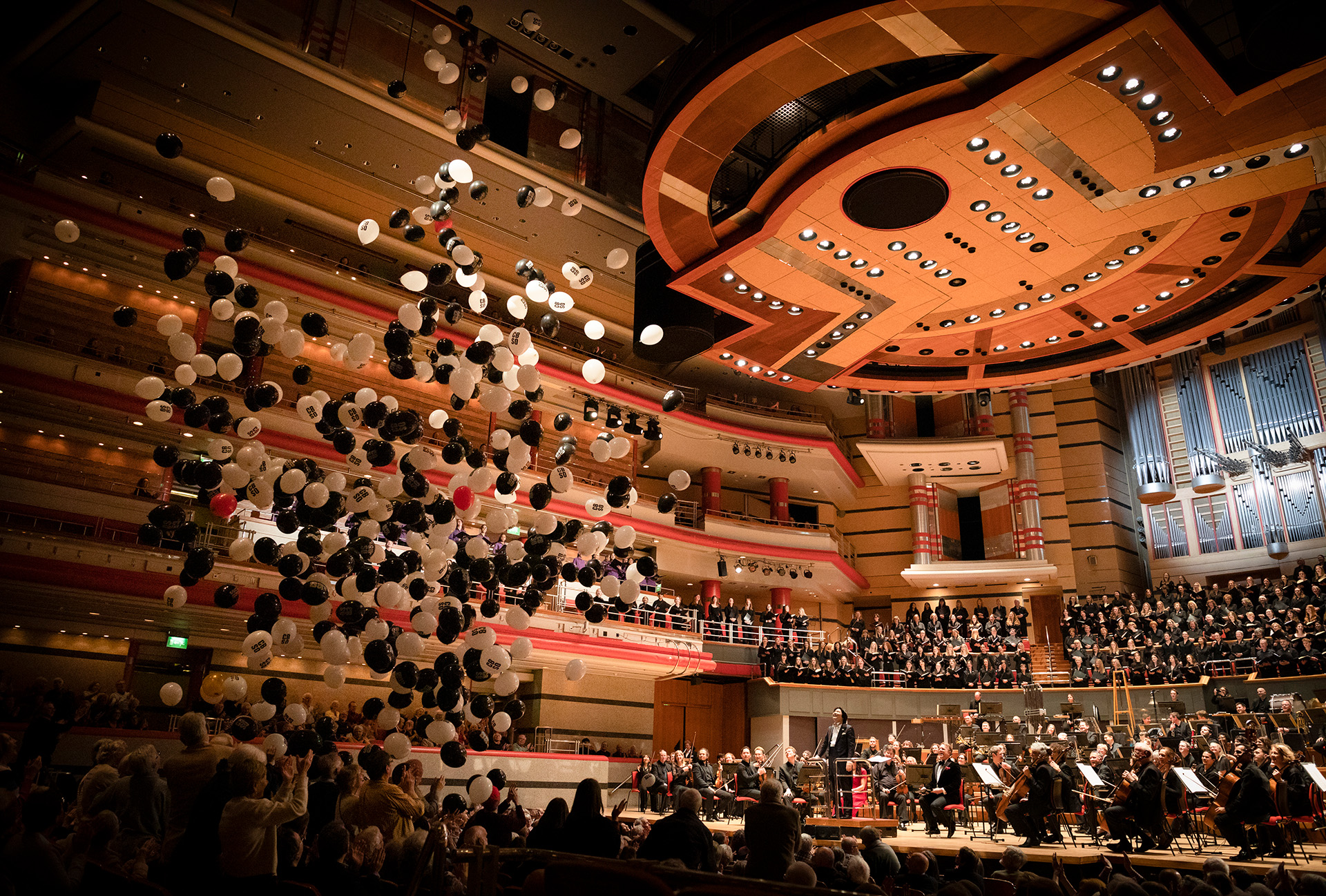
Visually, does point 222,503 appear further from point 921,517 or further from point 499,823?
point 921,517

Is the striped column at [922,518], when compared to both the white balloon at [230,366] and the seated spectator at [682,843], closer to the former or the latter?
the white balloon at [230,366]

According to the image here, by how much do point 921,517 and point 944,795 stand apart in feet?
45.4

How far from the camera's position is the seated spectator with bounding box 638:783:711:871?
15.1ft

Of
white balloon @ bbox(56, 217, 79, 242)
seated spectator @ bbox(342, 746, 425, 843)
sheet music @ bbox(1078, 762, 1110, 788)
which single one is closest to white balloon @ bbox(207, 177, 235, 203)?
white balloon @ bbox(56, 217, 79, 242)

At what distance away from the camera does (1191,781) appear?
8227 millimetres

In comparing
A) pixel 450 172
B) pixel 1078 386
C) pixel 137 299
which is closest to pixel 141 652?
pixel 137 299

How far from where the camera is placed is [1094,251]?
1104cm

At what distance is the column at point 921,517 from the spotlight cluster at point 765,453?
405 centimetres

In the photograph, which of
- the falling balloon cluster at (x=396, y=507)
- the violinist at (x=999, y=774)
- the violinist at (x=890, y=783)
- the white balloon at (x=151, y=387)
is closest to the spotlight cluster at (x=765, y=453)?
the violinist at (x=890, y=783)

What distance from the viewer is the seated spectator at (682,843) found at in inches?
182

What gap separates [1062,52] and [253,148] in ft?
46.4

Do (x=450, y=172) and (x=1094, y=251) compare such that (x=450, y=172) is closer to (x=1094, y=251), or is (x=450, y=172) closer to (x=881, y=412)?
(x=1094, y=251)

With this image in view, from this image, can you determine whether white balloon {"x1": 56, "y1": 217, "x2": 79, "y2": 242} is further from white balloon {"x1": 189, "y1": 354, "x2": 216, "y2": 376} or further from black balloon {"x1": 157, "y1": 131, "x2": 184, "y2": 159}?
white balloon {"x1": 189, "y1": 354, "x2": 216, "y2": 376}

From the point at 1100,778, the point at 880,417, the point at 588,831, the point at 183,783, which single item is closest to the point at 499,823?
the point at 588,831
